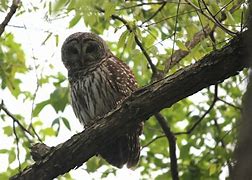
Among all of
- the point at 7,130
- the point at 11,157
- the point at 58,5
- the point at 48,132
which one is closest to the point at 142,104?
the point at 58,5

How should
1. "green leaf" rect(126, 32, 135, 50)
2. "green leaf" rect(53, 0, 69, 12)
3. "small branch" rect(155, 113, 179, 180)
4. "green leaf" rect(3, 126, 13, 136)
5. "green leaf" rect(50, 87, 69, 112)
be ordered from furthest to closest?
"green leaf" rect(3, 126, 13, 136), "green leaf" rect(50, 87, 69, 112), "small branch" rect(155, 113, 179, 180), "green leaf" rect(126, 32, 135, 50), "green leaf" rect(53, 0, 69, 12)

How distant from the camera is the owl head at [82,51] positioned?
16.9 ft

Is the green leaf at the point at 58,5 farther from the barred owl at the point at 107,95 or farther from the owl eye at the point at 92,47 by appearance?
the owl eye at the point at 92,47

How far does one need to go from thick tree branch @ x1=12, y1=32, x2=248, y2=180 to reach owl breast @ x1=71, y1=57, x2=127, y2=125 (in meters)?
1.33

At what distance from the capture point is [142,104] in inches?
112

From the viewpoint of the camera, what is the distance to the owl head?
514 centimetres

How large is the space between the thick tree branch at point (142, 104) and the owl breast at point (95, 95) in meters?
Result: 1.33

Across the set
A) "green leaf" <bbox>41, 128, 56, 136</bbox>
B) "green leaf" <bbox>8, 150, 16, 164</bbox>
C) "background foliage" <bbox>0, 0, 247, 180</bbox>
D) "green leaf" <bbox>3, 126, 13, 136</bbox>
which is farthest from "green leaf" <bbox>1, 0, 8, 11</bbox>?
"green leaf" <bbox>41, 128, 56, 136</bbox>

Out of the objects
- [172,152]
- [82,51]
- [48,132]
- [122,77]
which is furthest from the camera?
[48,132]

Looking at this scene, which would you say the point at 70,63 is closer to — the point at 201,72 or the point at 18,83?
the point at 18,83

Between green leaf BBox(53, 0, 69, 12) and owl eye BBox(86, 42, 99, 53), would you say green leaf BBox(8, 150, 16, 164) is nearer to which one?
owl eye BBox(86, 42, 99, 53)

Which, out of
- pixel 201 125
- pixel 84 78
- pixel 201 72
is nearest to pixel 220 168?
pixel 201 125

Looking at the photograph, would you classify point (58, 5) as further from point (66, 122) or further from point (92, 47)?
point (66, 122)

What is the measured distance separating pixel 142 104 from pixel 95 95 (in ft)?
5.70
